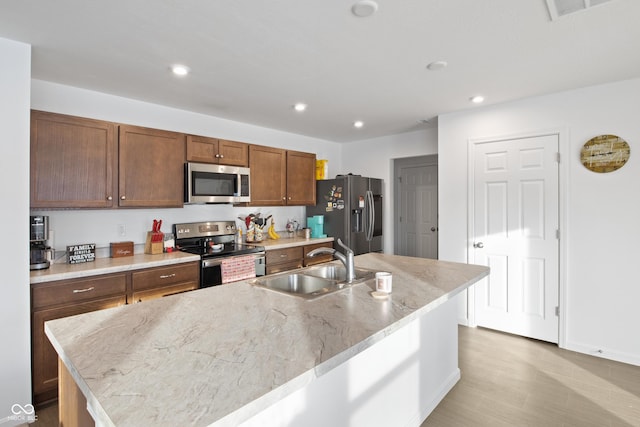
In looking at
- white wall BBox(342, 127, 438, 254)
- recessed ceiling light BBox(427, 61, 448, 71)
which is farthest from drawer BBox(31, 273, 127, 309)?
white wall BBox(342, 127, 438, 254)

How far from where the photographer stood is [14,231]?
2.10 metres

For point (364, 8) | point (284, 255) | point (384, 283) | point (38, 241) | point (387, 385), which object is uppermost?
point (364, 8)

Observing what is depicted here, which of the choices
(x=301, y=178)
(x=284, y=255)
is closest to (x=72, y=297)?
(x=284, y=255)

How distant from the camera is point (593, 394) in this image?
2.40m

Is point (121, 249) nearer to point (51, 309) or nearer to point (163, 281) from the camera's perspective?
point (163, 281)

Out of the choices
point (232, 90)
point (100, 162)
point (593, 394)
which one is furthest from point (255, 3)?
point (593, 394)

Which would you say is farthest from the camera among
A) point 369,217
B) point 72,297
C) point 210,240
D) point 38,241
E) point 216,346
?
point 369,217

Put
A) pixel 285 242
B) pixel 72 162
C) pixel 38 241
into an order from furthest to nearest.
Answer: pixel 285 242, pixel 72 162, pixel 38 241

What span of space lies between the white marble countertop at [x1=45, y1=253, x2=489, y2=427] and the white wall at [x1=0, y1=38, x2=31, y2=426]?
117 cm

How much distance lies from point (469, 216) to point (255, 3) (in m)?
3.03

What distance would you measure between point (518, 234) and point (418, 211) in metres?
1.72

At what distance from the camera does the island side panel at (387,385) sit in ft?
4.00

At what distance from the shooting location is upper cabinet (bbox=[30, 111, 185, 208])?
8.29 ft

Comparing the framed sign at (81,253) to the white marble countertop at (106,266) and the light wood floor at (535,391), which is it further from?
the light wood floor at (535,391)
